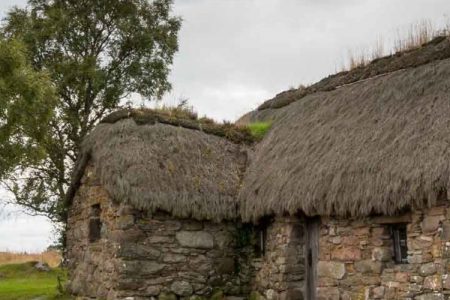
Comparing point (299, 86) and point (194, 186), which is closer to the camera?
point (194, 186)

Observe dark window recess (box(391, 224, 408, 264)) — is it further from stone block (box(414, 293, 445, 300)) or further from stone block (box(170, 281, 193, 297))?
stone block (box(170, 281, 193, 297))

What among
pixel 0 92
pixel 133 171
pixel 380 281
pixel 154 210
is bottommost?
pixel 380 281

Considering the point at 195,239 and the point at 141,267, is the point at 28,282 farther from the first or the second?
the point at 195,239

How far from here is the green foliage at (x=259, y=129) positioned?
47.9 ft

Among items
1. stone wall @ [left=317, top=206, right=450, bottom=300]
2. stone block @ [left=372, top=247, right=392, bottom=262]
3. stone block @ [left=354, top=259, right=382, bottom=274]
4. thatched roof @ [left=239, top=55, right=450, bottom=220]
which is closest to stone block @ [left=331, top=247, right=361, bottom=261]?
stone wall @ [left=317, top=206, right=450, bottom=300]

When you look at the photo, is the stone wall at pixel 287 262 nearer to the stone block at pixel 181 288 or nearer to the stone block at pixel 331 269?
the stone block at pixel 331 269

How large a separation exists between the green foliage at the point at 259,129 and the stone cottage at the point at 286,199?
0.25 m

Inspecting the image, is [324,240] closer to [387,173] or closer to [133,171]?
[387,173]

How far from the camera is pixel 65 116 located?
18031 mm

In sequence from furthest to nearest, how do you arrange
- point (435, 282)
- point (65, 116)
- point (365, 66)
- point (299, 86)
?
point (65, 116) < point (299, 86) < point (365, 66) < point (435, 282)

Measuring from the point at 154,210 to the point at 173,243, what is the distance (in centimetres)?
78

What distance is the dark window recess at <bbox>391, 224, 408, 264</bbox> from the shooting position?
31.3 feet

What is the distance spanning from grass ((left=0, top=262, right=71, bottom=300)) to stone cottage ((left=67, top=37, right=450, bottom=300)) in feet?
8.94

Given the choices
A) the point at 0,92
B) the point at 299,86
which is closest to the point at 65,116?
the point at 0,92
